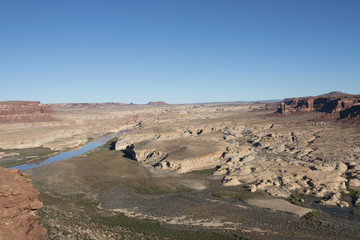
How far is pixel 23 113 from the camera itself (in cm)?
11869

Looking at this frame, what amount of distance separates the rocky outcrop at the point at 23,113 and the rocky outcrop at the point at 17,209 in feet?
358

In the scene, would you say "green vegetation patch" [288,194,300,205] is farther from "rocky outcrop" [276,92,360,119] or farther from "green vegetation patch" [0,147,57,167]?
"green vegetation patch" [0,147,57,167]

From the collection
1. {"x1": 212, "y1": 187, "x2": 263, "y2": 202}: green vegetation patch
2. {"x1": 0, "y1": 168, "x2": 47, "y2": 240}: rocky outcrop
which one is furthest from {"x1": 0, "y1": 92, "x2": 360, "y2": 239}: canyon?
{"x1": 0, "y1": 168, "x2": 47, "y2": 240}: rocky outcrop

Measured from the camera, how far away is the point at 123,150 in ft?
218

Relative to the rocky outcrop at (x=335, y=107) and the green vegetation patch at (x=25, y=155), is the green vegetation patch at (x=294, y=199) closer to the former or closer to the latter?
the rocky outcrop at (x=335, y=107)

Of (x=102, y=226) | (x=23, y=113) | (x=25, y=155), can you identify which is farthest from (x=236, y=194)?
(x=23, y=113)

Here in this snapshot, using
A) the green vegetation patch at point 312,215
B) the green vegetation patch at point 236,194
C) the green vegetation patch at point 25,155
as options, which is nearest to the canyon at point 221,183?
the green vegetation patch at point 236,194

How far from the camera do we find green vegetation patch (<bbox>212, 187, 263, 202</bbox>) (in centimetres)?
3299

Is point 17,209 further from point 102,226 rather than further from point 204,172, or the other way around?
point 204,172

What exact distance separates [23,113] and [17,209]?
11713 centimetres

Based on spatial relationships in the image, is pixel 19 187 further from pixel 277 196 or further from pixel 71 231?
pixel 277 196

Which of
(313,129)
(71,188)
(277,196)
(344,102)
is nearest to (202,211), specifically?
(277,196)

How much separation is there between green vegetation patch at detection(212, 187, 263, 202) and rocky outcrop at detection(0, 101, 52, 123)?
361 feet

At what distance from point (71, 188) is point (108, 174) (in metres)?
7.84
